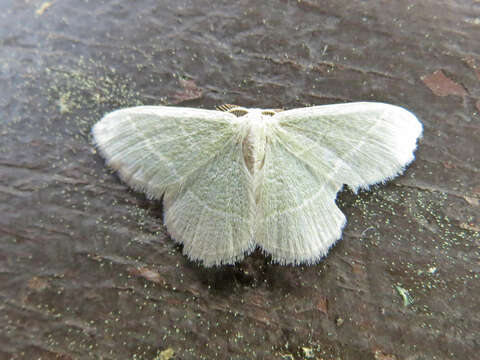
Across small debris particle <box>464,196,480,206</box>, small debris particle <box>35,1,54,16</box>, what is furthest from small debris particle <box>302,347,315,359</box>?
small debris particle <box>35,1,54,16</box>

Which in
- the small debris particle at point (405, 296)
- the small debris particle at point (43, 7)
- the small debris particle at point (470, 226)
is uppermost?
the small debris particle at point (43, 7)

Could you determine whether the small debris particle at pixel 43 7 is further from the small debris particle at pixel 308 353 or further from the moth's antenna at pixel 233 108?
the small debris particle at pixel 308 353

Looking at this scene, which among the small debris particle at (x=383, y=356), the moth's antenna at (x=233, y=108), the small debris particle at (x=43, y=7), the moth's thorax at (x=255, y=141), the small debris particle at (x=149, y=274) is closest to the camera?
the small debris particle at (x=383, y=356)

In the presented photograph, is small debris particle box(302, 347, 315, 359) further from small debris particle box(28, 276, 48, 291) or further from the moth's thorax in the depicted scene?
small debris particle box(28, 276, 48, 291)

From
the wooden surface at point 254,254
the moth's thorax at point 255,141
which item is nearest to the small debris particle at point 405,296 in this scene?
the wooden surface at point 254,254

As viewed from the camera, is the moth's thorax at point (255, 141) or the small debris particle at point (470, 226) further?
the moth's thorax at point (255, 141)

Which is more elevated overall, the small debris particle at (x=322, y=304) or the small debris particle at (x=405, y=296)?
the small debris particle at (x=405, y=296)

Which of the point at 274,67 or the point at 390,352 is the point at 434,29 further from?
the point at 390,352
